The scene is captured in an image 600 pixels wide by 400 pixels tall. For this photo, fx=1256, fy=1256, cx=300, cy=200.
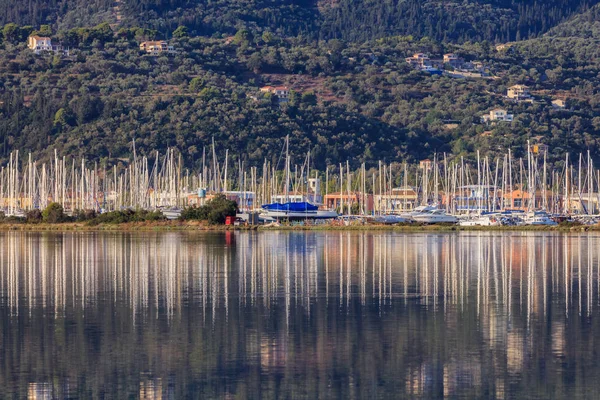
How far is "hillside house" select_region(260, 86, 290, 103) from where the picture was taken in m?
154

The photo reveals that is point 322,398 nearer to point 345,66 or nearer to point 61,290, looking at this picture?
point 61,290

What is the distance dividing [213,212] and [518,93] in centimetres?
9841

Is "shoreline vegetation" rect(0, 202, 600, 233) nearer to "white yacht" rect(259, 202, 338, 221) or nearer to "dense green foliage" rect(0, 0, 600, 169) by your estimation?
"white yacht" rect(259, 202, 338, 221)

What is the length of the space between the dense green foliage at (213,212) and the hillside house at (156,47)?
Result: 313 feet

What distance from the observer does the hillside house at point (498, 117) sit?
155500 millimetres

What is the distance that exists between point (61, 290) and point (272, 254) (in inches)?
629

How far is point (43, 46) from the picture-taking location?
16562 cm

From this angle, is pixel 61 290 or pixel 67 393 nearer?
pixel 67 393

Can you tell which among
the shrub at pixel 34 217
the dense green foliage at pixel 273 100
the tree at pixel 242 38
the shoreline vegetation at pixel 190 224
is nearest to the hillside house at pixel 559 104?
the dense green foliage at pixel 273 100

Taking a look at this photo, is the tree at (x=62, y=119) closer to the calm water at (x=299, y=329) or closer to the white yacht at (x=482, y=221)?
the white yacht at (x=482, y=221)

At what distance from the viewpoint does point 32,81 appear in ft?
497

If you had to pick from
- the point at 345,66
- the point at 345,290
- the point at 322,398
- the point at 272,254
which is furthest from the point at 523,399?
the point at 345,66

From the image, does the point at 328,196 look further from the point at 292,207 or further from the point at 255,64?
the point at 255,64

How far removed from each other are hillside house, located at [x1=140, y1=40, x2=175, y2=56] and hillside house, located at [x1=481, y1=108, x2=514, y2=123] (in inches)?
1829
